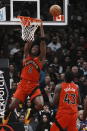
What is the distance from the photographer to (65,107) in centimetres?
1059

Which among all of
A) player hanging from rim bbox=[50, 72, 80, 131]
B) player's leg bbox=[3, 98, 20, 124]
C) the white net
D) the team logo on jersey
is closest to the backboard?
the white net

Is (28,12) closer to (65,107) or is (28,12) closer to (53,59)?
(53,59)

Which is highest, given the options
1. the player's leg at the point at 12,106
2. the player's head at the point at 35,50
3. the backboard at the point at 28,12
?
the backboard at the point at 28,12

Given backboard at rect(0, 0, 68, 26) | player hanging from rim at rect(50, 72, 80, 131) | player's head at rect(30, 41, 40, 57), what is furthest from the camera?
backboard at rect(0, 0, 68, 26)

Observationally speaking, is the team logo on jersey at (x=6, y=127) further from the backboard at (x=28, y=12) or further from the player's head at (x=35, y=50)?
the backboard at (x=28, y=12)

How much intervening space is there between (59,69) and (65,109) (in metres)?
6.28

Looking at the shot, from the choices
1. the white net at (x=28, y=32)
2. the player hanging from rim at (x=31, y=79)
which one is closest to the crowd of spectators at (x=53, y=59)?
the player hanging from rim at (x=31, y=79)

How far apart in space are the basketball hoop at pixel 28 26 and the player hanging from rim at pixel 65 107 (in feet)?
5.02

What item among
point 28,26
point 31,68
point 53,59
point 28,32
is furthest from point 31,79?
point 53,59

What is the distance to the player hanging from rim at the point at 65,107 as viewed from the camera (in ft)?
34.6

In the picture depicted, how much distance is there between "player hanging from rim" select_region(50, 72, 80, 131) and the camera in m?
10.6

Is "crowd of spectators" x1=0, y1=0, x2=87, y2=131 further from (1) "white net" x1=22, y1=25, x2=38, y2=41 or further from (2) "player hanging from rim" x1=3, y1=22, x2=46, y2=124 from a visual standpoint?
(1) "white net" x1=22, y1=25, x2=38, y2=41

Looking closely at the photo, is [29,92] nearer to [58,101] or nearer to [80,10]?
[58,101]

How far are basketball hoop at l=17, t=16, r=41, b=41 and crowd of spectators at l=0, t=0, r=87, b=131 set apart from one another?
1531mm
